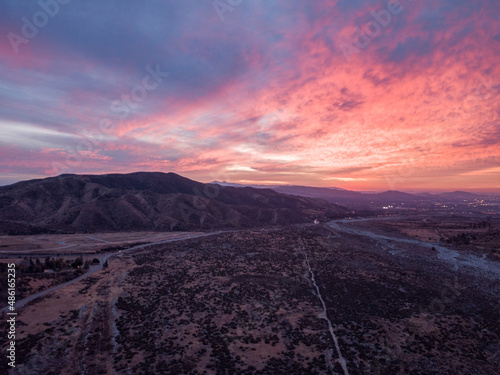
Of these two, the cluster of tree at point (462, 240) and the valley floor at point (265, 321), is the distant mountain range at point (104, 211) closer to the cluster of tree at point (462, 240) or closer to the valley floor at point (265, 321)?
the valley floor at point (265, 321)

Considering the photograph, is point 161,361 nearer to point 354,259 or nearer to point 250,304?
point 250,304

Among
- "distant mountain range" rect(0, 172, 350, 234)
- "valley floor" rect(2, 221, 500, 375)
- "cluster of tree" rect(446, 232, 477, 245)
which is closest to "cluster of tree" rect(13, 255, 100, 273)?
"valley floor" rect(2, 221, 500, 375)

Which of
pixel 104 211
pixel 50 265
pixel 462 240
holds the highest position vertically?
pixel 104 211

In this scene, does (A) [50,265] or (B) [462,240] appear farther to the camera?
(B) [462,240]

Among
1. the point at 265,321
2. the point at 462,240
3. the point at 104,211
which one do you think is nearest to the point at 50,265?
the point at 265,321

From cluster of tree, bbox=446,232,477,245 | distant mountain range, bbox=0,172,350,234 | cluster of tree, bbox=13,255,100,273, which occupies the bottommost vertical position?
cluster of tree, bbox=446,232,477,245

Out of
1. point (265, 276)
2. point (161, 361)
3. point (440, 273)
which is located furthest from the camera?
point (440, 273)

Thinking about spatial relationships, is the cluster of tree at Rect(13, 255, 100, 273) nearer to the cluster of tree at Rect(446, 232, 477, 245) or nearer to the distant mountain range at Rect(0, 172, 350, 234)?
the distant mountain range at Rect(0, 172, 350, 234)

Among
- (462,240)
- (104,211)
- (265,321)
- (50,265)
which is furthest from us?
(104,211)

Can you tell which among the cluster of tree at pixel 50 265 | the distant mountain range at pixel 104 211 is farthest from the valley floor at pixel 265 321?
the distant mountain range at pixel 104 211

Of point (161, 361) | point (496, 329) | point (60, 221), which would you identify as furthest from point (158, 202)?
point (496, 329)

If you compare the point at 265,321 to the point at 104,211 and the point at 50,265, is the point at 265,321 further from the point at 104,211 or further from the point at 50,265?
the point at 104,211
